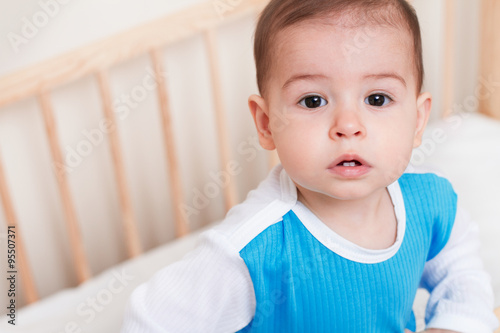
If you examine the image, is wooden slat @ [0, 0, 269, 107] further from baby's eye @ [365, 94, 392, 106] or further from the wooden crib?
baby's eye @ [365, 94, 392, 106]

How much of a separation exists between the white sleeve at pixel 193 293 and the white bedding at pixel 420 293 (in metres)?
0.41

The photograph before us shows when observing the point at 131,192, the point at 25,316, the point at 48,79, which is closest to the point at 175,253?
the point at 131,192

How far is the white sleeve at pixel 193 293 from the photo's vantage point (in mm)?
708

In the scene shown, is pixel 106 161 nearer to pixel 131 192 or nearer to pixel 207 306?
pixel 131 192

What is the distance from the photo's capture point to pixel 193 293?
0.72 metres

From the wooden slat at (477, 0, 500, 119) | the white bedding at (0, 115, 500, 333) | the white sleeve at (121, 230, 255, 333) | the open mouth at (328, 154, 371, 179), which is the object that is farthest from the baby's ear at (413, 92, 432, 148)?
the wooden slat at (477, 0, 500, 119)

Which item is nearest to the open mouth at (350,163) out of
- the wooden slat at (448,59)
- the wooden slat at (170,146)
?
the wooden slat at (170,146)

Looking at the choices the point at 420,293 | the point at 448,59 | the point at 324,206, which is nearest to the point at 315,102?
the point at 324,206

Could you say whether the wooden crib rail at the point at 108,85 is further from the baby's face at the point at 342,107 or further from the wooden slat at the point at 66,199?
the baby's face at the point at 342,107

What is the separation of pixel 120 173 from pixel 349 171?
0.66 meters

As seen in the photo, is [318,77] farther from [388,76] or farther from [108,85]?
[108,85]

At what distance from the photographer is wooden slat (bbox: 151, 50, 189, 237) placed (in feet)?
3.89

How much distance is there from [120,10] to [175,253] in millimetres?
492

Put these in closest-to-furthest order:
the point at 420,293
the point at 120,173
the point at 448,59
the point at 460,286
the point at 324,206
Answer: the point at 324,206, the point at 460,286, the point at 420,293, the point at 120,173, the point at 448,59
